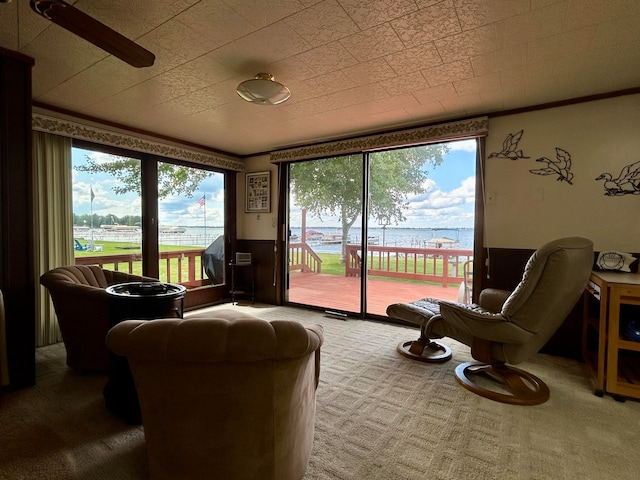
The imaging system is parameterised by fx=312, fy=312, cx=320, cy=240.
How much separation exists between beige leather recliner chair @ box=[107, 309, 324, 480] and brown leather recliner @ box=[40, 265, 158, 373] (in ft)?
4.24

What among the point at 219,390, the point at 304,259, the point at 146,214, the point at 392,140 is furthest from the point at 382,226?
the point at 219,390

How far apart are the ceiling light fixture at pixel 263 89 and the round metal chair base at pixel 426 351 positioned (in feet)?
7.84

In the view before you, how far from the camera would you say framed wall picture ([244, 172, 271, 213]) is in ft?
15.7

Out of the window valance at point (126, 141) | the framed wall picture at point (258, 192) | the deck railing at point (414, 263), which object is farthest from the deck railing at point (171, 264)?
the deck railing at point (414, 263)

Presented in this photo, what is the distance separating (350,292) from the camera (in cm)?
497

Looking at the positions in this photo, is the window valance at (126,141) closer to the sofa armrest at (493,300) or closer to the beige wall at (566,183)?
the beige wall at (566,183)

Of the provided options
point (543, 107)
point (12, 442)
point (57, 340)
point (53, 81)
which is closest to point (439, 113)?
point (543, 107)

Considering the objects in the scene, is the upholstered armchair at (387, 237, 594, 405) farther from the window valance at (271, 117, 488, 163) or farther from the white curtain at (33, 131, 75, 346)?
the white curtain at (33, 131, 75, 346)

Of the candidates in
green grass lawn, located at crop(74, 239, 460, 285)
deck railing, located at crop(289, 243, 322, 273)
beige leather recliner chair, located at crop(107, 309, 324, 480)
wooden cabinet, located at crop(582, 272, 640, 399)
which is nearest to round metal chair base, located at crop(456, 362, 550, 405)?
wooden cabinet, located at crop(582, 272, 640, 399)

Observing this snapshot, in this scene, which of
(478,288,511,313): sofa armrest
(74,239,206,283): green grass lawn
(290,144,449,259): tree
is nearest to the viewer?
(478,288,511,313): sofa armrest

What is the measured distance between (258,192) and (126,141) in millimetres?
1869

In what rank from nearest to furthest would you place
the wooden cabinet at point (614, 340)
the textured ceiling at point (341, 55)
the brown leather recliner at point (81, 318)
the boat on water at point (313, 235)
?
the textured ceiling at point (341, 55), the wooden cabinet at point (614, 340), the brown leather recliner at point (81, 318), the boat on water at point (313, 235)

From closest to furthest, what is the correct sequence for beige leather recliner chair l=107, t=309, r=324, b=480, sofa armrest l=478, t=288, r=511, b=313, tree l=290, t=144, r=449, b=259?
beige leather recliner chair l=107, t=309, r=324, b=480 < sofa armrest l=478, t=288, r=511, b=313 < tree l=290, t=144, r=449, b=259

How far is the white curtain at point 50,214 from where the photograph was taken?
9.77 feet
